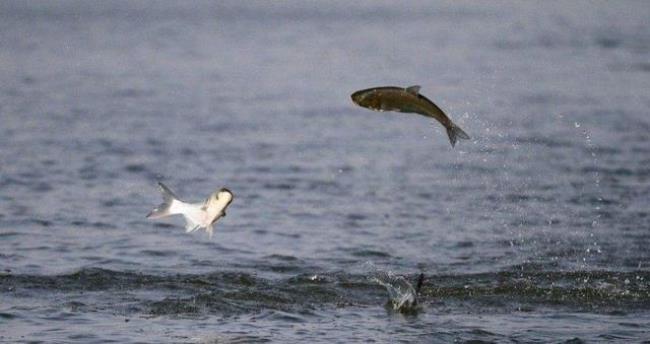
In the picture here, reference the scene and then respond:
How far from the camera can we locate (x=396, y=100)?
9.10m

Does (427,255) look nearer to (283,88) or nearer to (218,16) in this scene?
(283,88)

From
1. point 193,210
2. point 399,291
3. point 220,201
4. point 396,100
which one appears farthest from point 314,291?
point 220,201

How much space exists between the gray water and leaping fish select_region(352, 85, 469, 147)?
1.78 m

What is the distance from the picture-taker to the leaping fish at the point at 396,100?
9.01 metres

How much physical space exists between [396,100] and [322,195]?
23.2 ft

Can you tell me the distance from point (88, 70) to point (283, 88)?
218 inches

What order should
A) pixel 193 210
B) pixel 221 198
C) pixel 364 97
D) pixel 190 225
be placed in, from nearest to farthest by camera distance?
1. pixel 221 198
2. pixel 193 210
3. pixel 190 225
4. pixel 364 97

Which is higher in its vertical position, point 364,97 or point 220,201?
point 364,97

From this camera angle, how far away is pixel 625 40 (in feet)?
114

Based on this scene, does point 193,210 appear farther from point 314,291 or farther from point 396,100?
point 314,291

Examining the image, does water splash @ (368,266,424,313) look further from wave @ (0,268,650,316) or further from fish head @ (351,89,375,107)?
fish head @ (351,89,375,107)

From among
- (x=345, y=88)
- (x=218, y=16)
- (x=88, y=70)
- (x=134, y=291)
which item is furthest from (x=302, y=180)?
(x=218, y=16)

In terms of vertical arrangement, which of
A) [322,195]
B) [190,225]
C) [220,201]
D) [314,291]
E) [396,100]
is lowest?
[314,291]

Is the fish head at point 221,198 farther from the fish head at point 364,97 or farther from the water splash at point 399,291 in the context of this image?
the water splash at point 399,291
